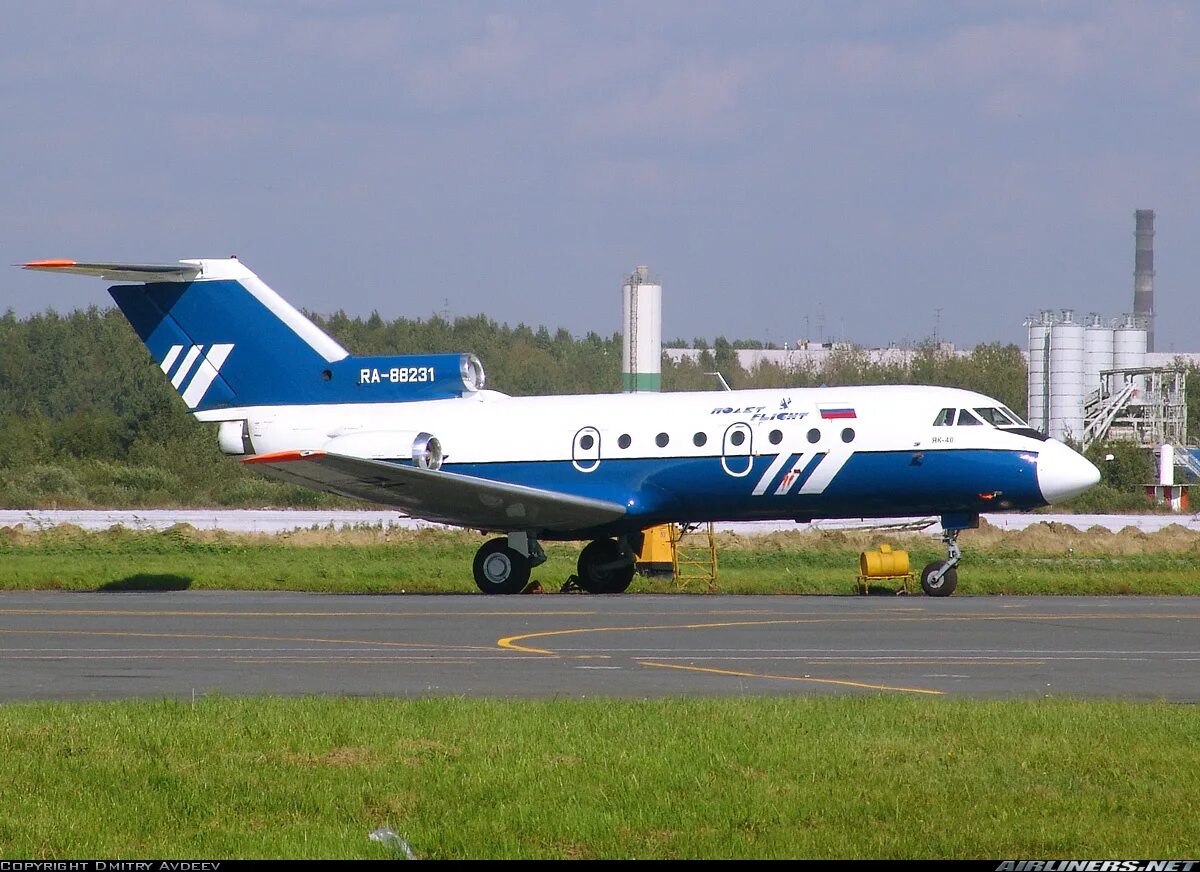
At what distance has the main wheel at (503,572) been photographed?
82.4ft

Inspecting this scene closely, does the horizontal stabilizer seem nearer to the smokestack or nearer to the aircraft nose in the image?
the aircraft nose

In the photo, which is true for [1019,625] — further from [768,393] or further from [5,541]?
[5,541]

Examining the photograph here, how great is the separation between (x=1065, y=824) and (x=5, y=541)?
3169cm

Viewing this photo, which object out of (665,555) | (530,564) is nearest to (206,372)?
(530,564)

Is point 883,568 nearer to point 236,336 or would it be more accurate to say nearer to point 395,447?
point 395,447

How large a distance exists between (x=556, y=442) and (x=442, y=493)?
2.38 metres

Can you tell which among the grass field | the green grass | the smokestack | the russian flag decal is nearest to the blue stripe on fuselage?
the russian flag decal

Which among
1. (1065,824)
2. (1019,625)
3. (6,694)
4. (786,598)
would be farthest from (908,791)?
(786,598)

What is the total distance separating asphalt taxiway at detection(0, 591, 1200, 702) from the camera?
13.2 m

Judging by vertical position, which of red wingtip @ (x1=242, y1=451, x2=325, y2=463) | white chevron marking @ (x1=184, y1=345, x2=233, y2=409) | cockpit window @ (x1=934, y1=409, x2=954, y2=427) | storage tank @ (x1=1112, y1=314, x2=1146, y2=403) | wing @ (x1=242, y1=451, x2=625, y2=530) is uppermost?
storage tank @ (x1=1112, y1=314, x2=1146, y2=403)

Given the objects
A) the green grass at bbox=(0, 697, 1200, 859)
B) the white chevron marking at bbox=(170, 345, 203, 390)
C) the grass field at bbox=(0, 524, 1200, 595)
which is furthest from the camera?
the white chevron marking at bbox=(170, 345, 203, 390)

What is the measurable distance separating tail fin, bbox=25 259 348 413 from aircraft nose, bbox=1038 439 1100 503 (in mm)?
12206

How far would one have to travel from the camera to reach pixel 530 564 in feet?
83.2

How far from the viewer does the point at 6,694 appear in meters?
12.7
